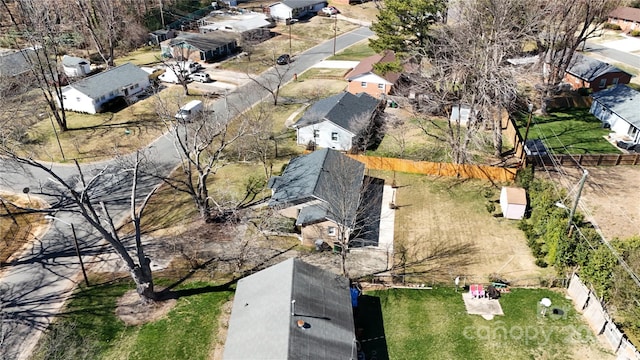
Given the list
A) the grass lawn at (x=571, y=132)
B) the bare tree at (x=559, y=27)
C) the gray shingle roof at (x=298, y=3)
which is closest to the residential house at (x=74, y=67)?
the gray shingle roof at (x=298, y=3)

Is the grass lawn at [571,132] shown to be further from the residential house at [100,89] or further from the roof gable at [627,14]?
the residential house at [100,89]

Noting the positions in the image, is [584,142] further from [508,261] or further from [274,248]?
[274,248]

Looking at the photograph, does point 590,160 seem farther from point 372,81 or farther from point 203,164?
point 203,164

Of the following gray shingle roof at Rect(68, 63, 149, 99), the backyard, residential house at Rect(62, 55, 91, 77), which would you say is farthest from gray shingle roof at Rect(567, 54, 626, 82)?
residential house at Rect(62, 55, 91, 77)

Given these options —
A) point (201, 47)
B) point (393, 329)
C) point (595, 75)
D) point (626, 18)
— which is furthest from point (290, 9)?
point (393, 329)

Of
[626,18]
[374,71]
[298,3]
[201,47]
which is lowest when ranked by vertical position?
[201,47]
